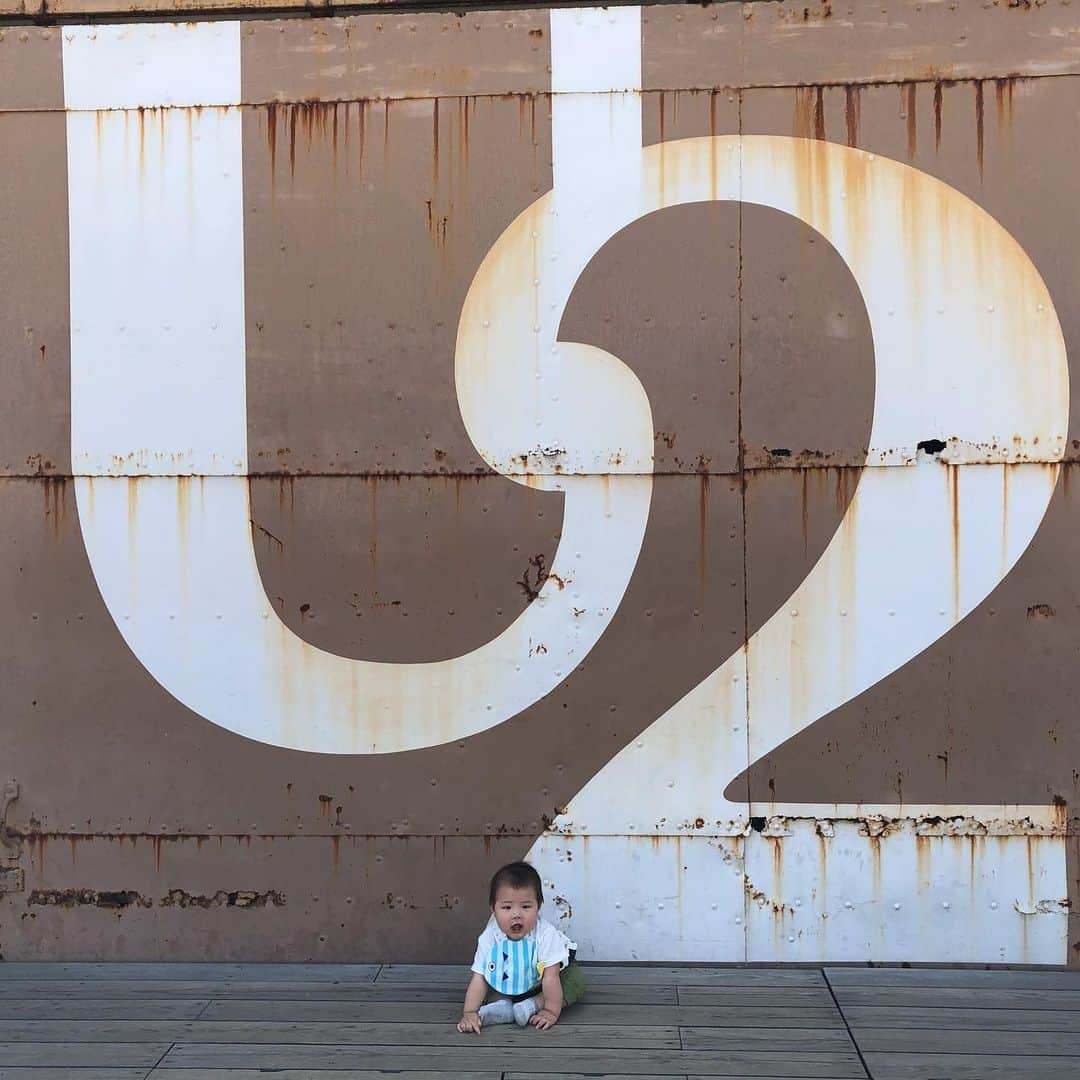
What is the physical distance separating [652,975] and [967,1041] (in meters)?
0.88

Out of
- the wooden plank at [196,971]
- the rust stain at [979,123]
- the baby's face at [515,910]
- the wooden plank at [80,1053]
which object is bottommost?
the wooden plank at [196,971]

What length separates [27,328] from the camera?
3.44 m

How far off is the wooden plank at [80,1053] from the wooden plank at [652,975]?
2.27ft

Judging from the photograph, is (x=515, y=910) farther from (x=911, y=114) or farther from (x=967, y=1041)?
(x=911, y=114)

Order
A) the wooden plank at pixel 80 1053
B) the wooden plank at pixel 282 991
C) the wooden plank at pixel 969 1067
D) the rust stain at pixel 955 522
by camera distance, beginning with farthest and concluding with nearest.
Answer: the rust stain at pixel 955 522 → the wooden plank at pixel 282 991 → the wooden plank at pixel 80 1053 → the wooden plank at pixel 969 1067

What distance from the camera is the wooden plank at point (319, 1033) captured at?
285 centimetres

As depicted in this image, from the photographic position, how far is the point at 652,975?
3.27m

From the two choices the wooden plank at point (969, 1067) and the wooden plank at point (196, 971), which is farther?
the wooden plank at point (196, 971)

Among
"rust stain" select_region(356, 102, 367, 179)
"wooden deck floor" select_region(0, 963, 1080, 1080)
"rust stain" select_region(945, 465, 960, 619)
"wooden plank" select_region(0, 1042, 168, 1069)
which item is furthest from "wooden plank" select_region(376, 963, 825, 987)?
"rust stain" select_region(356, 102, 367, 179)

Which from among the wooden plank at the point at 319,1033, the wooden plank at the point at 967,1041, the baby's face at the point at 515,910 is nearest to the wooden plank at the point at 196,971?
the wooden plank at the point at 319,1033

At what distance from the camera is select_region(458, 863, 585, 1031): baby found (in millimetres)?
2967

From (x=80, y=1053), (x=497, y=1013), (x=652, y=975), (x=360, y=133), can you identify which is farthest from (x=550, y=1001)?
(x=360, y=133)

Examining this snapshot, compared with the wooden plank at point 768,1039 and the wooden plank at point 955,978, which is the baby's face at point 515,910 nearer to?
the wooden plank at point 768,1039

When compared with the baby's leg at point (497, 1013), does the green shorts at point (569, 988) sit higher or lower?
higher
